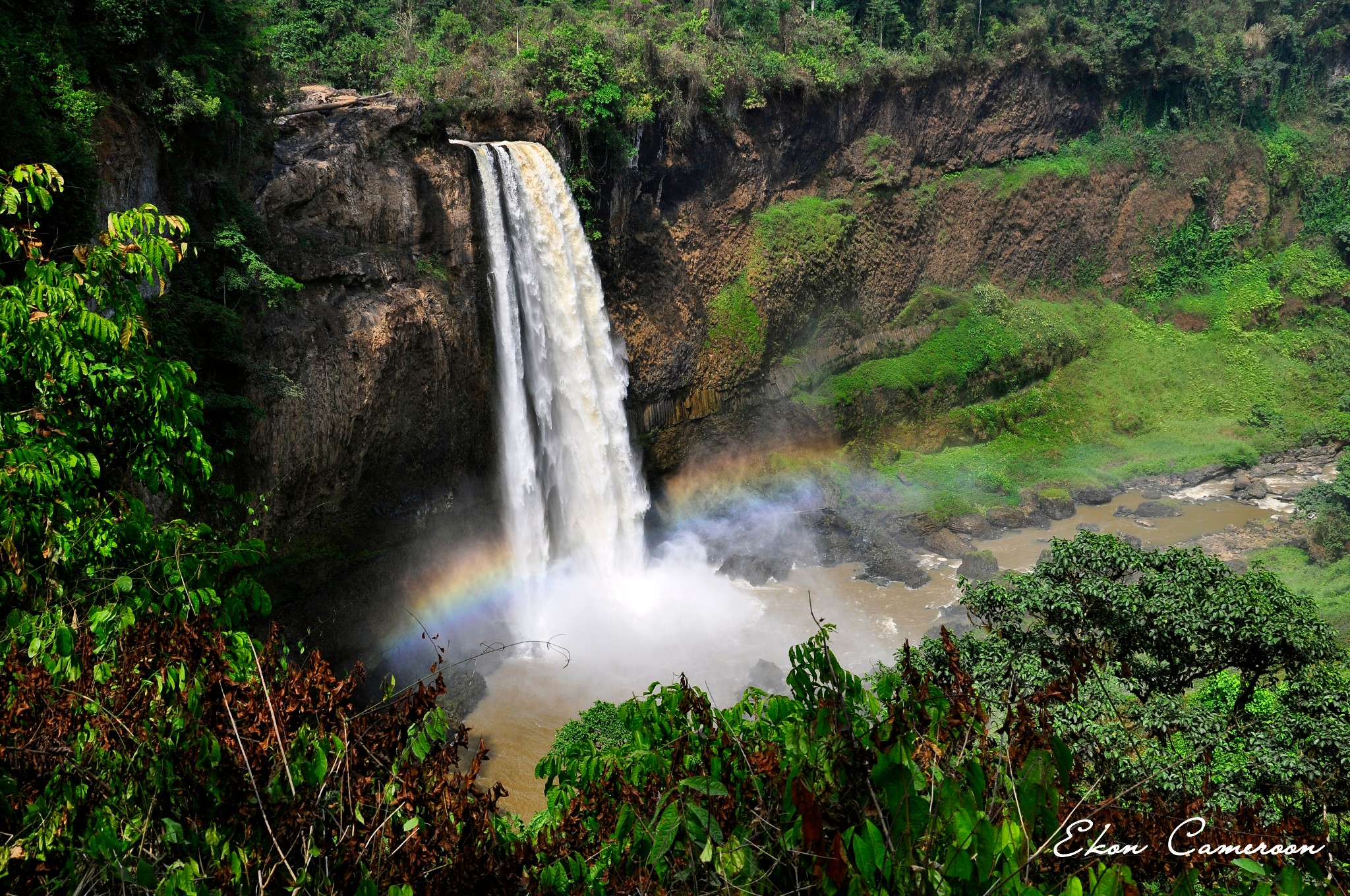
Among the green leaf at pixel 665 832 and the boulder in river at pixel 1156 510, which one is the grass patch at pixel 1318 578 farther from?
the green leaf at pixel 665 832

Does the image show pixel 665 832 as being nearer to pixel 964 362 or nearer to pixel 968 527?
pixel 968 527

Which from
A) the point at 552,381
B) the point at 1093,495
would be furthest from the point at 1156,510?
the point at 552,381

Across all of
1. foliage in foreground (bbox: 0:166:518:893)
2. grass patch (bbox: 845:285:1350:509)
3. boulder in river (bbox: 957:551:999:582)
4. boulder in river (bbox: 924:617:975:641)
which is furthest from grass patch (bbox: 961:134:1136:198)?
foliage in foreground (bbox: 0:166:518:893)

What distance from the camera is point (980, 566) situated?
23.0m

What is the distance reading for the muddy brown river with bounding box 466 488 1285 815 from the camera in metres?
16.6

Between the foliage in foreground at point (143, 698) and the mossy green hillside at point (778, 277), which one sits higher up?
the foliage in foreground at point (143, 698)

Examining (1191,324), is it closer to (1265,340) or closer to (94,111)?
(1265,340)

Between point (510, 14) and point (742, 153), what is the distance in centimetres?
825

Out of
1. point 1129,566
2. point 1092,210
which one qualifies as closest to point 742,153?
point 1092,210

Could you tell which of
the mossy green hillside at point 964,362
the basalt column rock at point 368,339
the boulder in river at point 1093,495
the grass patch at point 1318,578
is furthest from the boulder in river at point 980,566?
the basalt column rock at point 368,339

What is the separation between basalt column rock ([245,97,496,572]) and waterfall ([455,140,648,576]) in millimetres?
574

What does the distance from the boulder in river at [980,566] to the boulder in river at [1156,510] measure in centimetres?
648

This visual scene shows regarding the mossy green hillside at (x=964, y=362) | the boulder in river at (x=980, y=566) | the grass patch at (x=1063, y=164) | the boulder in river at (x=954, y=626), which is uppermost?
the grass patch at (x=1063, y=164)

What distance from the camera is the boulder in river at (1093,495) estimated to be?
90.8ft
